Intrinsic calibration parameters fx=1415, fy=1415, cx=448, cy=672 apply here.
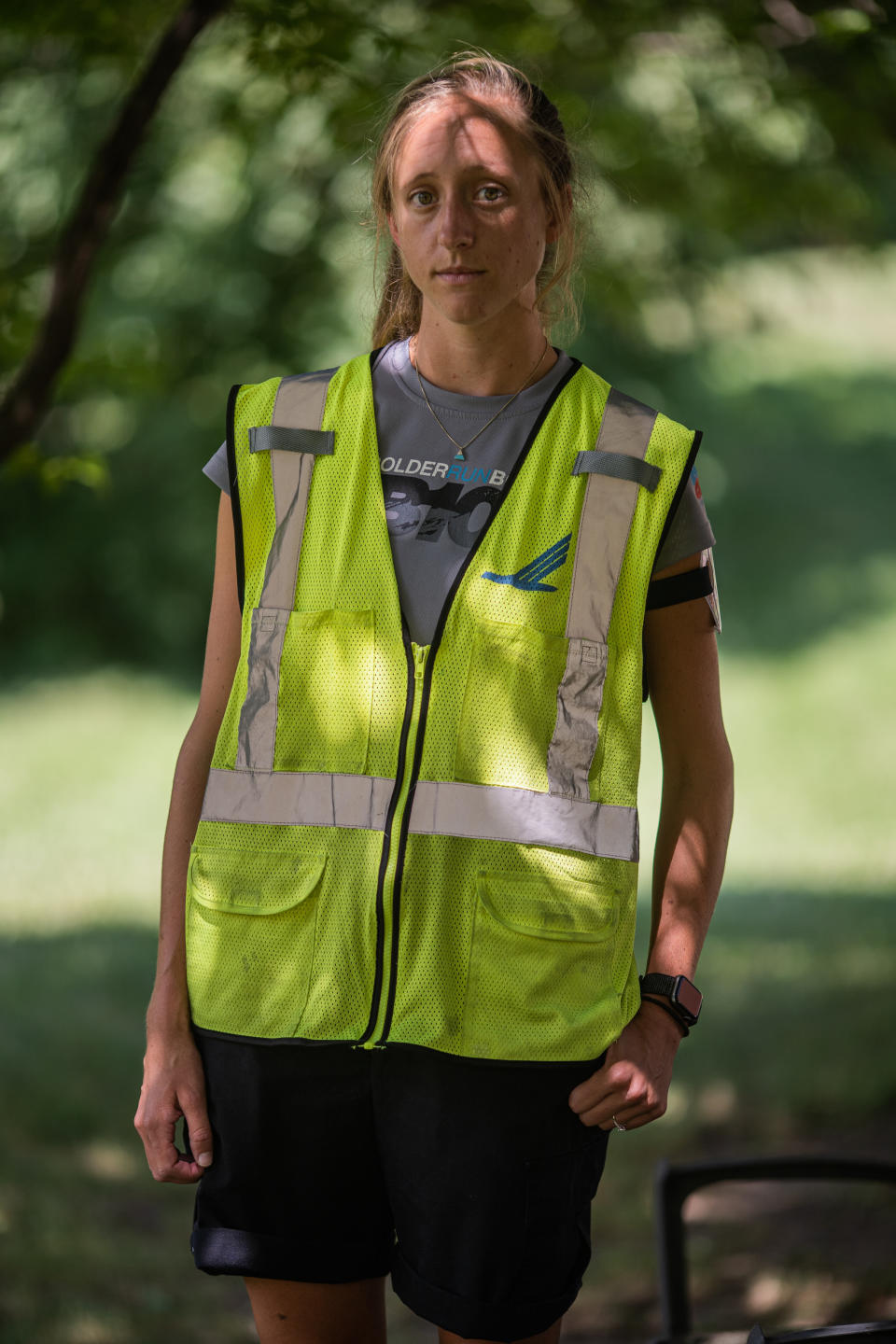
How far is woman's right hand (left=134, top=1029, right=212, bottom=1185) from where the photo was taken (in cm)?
177

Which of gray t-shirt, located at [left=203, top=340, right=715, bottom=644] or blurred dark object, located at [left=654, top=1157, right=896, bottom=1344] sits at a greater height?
gray t-shirt, located at [left=203, top=340, right=715, bottom=644]

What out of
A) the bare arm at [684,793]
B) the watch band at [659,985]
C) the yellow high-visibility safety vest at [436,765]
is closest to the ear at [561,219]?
the yellow high-visibility safety vest at [436,765]

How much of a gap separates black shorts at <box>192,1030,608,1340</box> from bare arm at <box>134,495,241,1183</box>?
0.03 m

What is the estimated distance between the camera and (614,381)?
12609 mm

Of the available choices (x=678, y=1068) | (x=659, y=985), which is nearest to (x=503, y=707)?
(x=659, y=985)

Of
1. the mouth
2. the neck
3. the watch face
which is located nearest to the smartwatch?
the watch face

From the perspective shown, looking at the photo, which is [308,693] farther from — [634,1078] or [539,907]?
[634,1078]

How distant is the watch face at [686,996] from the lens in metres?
1.82

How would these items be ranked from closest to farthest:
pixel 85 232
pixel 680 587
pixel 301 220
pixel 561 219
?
pixel 680 587 → pixel 561 219 → pixel 85 232 → pixel 301 220

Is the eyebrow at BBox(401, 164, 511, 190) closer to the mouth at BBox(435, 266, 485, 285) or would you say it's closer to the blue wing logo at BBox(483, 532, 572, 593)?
the mouth at BBox(435, 266, 485, 285)

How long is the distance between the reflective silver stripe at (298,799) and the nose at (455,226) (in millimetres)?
666

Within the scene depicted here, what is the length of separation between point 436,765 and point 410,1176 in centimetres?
49

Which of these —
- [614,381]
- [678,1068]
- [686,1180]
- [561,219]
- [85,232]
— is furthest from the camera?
[614,381]

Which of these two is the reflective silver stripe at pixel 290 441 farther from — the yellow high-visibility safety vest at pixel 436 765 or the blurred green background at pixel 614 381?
the blurred green background at pixel 614 381
